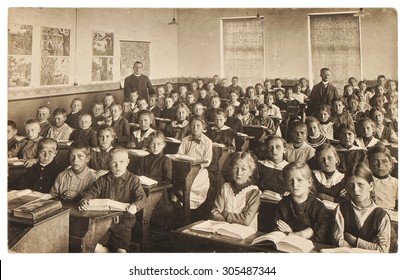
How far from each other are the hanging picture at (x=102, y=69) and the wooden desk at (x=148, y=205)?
1117mm

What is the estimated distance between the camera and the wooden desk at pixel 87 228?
3.20 metres

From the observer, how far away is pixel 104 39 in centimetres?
375

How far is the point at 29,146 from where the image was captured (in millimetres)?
3623

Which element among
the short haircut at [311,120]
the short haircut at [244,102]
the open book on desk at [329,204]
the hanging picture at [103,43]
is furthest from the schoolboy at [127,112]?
the open book on desk at [329,204]

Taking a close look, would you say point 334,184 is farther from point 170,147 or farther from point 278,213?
point 170,147

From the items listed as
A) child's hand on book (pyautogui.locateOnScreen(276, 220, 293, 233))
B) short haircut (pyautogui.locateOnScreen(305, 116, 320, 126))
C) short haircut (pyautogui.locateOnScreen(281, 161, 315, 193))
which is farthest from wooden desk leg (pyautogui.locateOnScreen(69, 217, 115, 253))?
short haircut (pyautogui.locateOnScreen(305, 116, 320, 126))

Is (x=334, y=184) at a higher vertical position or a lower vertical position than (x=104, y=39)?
lower

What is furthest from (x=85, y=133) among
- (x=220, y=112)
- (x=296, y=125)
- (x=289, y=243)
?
(x=289, y=243)

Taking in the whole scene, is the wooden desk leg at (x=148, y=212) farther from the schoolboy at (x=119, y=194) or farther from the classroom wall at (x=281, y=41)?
the classroom wall at (x=281, y=41)

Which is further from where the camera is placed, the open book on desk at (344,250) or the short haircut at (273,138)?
the short haircut at (273,138)

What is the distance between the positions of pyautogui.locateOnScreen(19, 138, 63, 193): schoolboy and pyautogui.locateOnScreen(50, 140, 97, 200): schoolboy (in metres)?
0.06

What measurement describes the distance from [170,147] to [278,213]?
3.59 feet

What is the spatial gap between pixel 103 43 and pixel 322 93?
1979 mm
